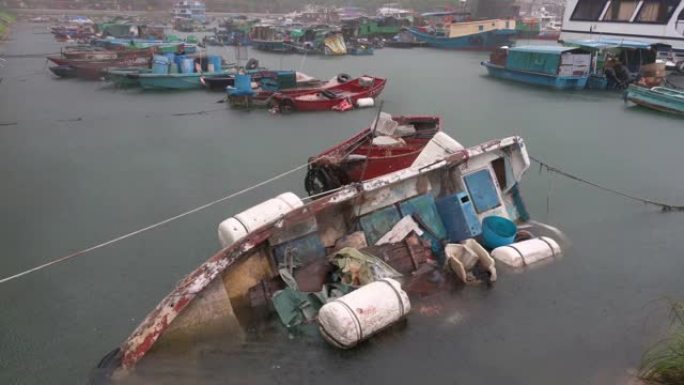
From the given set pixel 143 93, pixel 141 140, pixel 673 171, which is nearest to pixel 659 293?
pixel 673 171

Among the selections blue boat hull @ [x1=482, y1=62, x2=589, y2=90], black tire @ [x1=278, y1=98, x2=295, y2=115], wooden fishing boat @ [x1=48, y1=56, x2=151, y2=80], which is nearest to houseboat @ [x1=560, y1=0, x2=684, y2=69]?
blue boat hull @ [x1=482, y1=62, x2=589, y2=90]

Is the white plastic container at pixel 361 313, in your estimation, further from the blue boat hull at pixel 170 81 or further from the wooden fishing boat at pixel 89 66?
the wooden fishing boat at pixel 89 66

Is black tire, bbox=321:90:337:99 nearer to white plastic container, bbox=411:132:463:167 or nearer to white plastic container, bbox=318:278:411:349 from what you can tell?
white plastic container, bbox=411:132:463:167

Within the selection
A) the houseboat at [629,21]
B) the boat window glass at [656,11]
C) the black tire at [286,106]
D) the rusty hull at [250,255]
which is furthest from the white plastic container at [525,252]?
the boat window glass at [656,11]

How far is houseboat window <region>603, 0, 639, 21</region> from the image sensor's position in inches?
1512

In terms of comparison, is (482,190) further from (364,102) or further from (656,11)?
(656,11)

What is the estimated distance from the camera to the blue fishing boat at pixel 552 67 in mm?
31484

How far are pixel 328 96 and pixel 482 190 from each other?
1599 cm

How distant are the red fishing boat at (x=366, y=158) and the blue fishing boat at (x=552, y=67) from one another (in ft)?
68.4

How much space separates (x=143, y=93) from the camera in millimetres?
31109

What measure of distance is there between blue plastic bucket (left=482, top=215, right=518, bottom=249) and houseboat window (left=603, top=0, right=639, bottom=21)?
36.5m

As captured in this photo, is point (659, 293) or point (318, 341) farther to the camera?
point (659, 293)

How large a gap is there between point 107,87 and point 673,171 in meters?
31.5

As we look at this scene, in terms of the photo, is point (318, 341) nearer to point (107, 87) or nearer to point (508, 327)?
point (508, 327)
